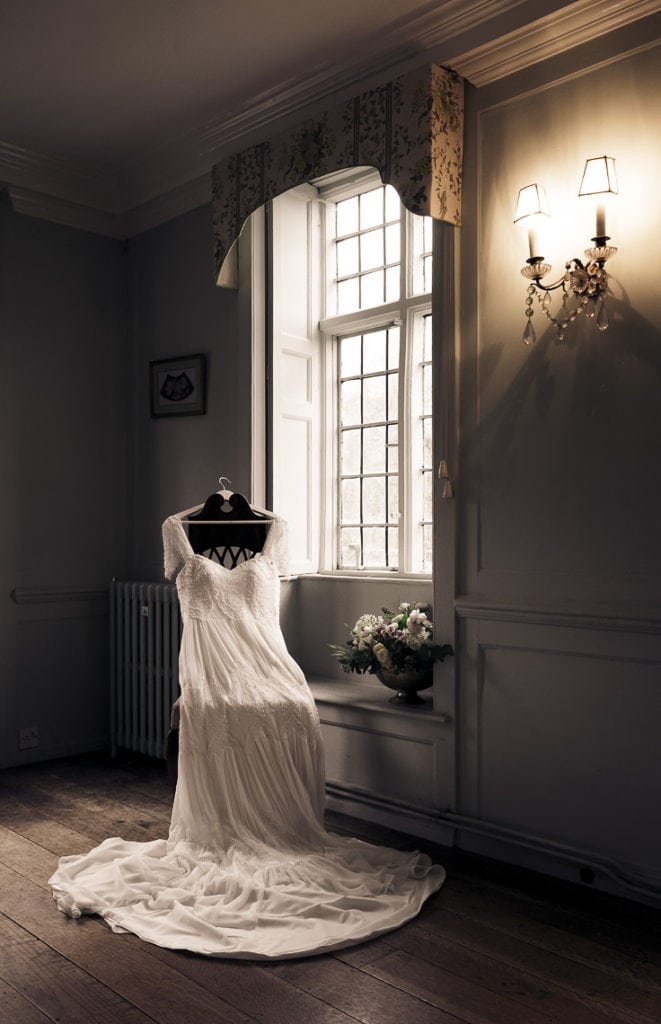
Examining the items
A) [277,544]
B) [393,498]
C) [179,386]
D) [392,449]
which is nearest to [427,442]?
[392,449]

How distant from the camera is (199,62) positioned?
3.65 metres

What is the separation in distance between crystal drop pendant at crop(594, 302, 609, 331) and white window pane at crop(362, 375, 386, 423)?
1496 mm

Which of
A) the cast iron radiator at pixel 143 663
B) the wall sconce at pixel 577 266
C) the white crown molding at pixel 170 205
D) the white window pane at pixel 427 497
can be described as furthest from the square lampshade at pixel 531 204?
the cast iron radiator at pixel 143 663

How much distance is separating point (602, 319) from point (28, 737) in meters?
3.48

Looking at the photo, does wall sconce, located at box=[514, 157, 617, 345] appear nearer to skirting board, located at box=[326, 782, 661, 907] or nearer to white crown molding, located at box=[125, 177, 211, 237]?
skirting board, located at box=[326, 782, 661, 907]

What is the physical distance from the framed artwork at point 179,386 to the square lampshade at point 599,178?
2.31 m

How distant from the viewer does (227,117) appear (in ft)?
13.4

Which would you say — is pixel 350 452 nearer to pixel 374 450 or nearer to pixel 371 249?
pixel 374 450

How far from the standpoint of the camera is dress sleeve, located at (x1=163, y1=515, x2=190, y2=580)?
3.38 meters

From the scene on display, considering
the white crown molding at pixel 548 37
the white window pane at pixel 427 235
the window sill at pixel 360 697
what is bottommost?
the window sill at pixel 360 697

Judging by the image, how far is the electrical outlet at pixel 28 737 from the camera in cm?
448

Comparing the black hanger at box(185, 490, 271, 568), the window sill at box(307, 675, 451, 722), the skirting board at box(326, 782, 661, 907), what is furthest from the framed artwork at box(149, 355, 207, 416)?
the skirting board at box(326, 782, 661, 907)

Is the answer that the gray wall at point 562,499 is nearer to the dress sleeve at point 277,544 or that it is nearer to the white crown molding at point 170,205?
the dress sleeve at point 277,544

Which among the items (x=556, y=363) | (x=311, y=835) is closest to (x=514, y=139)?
(x=556, y=363)
